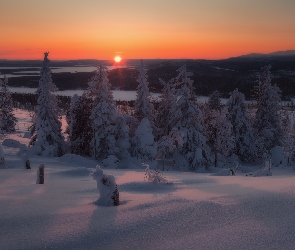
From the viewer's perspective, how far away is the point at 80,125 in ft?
123

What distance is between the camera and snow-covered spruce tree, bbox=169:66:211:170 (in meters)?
33.0

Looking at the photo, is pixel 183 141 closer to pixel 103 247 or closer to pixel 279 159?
pixel 279 159

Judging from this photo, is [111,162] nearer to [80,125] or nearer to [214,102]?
A: [80,125]

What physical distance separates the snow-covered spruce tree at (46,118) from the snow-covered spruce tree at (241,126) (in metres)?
21.5

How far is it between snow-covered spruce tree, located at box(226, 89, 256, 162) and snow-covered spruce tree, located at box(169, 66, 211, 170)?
23.3 ft

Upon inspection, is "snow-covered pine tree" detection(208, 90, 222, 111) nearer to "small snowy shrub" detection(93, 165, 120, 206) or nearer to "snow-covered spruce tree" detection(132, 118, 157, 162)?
"snow-covered spruce tree" detection(132, 118, 157, 162)

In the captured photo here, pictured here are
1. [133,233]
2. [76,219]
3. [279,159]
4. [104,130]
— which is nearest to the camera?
[133,233]

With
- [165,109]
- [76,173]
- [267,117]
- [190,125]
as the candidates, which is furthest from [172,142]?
[76,173]

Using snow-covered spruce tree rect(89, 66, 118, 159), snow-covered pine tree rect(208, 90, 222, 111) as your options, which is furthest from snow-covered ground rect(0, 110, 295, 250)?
snow-covered pine tree rect(208, 90, 222, 111)

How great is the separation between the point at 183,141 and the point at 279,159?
14315 mm

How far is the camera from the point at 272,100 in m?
40.0

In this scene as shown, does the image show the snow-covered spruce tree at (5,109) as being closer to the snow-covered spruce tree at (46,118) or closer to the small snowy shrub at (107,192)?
the snow-covered spruce tree at (46,118)

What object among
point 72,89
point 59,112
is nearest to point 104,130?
point 59,112

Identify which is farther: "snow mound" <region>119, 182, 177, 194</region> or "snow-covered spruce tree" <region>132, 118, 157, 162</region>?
"snow-covered spruce tree" <region>132, 118, 157, 162</region>
